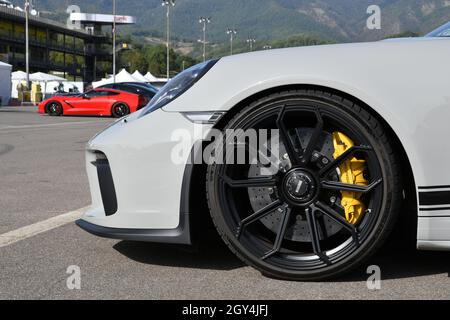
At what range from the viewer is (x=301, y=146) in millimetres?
2699

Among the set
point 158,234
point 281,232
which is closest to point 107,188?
point 158,234

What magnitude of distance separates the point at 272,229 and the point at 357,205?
392 millimetres

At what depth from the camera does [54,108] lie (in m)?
21.7

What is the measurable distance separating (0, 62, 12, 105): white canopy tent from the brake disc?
3121 centimetres

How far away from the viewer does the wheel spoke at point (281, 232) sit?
2617mm

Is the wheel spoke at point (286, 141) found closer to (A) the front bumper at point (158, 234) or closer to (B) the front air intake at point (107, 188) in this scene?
(A) the front bumper at point (158, 234)

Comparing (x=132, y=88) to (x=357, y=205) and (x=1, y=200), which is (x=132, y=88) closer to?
(x=1, y=200)

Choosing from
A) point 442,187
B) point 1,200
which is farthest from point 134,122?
point 1,200

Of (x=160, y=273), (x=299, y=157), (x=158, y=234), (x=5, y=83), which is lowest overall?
(x=160, y=273)

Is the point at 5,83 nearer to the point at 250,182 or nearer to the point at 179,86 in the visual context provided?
the point at 179,86

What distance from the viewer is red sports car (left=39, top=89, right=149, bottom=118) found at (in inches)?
814

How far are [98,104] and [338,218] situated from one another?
19.3 meters

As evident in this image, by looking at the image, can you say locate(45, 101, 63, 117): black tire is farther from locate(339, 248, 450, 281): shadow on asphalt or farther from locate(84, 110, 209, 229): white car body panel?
locate(339, 248, 450, 281): shadow on asphalt

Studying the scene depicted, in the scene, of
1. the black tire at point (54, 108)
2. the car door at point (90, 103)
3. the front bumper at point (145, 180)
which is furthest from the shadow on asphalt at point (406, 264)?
the black tire at point (54, 108)
